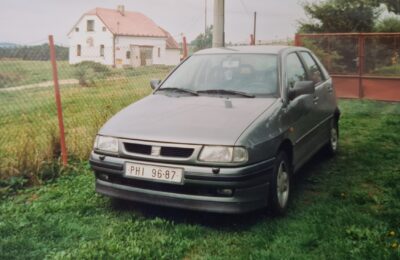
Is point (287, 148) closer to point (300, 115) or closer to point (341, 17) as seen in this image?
point (300, 115)

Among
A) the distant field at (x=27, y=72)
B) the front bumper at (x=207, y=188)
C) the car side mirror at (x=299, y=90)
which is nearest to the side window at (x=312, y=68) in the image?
the car side mirror at (x=299, y=90)

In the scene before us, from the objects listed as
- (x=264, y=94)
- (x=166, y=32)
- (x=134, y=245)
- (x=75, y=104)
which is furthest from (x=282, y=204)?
(x=166, y=32)

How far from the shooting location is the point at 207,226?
3926 millimetres

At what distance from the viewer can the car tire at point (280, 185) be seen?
3936 mm

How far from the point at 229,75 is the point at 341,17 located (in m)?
14.7

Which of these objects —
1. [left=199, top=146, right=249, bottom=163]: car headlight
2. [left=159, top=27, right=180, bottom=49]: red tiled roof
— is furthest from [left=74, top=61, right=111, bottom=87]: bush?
[left=159, top=27, right=180, bottom=49]: red tiled roof

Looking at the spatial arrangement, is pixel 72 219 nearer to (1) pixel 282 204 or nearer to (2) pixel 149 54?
(1) pixel 282 204

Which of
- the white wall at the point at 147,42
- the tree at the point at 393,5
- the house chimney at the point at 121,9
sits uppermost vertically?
the house chimney at the point at 121,9

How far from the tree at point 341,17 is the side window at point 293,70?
1359 centimetres

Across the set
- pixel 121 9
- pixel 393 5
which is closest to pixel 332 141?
pixel 393 5

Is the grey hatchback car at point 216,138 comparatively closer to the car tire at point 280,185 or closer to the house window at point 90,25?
the car tire at point 280,185

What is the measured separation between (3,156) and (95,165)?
2.01 m

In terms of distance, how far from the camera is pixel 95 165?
4105 mm

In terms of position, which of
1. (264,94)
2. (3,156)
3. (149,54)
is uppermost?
(149,54)
